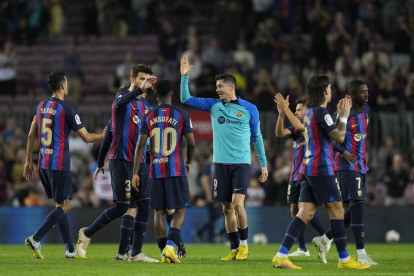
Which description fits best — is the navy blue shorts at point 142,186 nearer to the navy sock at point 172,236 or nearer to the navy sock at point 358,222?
the navy sock at point 172,236

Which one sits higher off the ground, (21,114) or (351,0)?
(351,0)

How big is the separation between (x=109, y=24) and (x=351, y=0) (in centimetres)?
812

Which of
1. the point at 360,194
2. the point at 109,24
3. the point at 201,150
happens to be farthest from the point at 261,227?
the point at 109,24

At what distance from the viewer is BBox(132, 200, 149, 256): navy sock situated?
9.43 metres

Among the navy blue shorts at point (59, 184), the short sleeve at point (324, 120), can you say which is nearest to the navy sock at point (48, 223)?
the navy blue shorts at point (59, 184)

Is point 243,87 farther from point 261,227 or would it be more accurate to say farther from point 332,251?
point 332,251

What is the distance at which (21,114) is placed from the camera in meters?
19.6

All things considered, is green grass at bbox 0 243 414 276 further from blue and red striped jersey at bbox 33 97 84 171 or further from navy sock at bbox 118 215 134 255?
blue and red striped jersey at bbox 33 97 84 171

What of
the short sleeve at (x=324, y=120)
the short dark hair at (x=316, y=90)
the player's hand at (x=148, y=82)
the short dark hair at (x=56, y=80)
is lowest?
the short sleeve at (x=324, y=120)

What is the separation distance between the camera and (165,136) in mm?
9250

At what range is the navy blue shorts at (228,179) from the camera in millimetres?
9820

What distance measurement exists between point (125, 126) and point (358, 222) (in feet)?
11.4

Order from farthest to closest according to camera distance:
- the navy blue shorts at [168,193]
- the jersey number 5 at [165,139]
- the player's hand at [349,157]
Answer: the player's hand at [349,157] < the jersey number 5 at [165,139] < the navy blue shorts at [168,193]

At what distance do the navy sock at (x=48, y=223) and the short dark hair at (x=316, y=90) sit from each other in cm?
395
